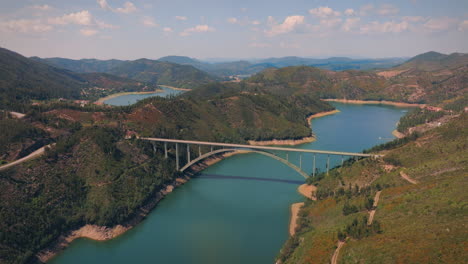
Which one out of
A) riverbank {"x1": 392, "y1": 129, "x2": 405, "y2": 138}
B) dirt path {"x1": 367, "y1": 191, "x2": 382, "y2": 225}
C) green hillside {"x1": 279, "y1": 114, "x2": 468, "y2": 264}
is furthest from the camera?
riverbank {"x1": 392, "y1": 129, "x2": 405, "y2": 138}

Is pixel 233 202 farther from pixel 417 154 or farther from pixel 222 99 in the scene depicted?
pixel 222 99

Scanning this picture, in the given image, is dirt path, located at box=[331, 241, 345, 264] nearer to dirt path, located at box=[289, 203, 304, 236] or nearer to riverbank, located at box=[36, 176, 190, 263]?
dirt path, located at box=[289, 203, 304, 236]

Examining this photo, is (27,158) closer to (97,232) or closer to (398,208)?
(97,232)

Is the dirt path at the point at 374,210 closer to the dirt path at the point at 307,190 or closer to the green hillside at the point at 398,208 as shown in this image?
the green hillside at the point at 398,208

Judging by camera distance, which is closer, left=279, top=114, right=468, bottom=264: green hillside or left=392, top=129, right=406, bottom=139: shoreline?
left=279, top=114, right=468, bottom=264: green hillside

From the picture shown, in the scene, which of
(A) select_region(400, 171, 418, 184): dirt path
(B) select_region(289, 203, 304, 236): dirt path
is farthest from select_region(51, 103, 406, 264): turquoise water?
(A) select_region(400, 171, 418, 184): dirt path

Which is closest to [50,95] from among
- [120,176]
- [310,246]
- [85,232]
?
[120,176]

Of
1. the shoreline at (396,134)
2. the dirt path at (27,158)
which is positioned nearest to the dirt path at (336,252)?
the dirt path at (27,158)
